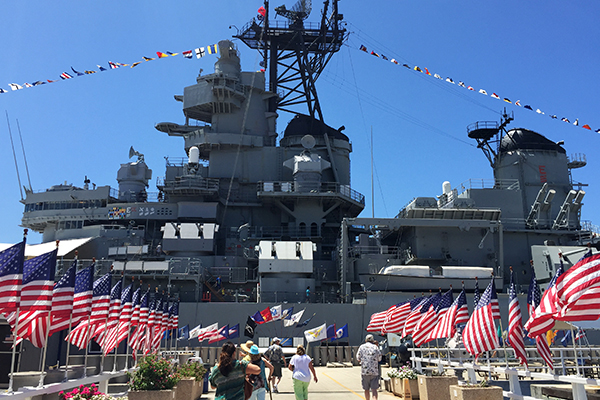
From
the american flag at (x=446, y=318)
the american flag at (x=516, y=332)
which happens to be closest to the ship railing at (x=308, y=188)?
the american flag at (x=446, y=318)

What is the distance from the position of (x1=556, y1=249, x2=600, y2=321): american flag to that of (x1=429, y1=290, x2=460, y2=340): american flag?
4.53 meters

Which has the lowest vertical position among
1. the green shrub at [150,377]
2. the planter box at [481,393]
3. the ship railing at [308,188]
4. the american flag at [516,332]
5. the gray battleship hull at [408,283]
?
the planter box at [481,393]

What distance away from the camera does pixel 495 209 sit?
2666cm

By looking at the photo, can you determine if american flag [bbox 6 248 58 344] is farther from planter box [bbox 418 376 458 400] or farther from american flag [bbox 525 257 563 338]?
american flag [bbox 525 257 563 338]

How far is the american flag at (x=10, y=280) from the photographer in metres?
6.74

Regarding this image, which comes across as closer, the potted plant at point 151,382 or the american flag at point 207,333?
the potted plant at point 151,382

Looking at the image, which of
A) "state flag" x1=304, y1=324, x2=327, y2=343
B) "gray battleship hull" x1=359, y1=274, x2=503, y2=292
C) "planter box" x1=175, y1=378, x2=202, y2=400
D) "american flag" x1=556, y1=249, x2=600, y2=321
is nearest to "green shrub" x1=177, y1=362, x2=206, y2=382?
"planter box" x1=175, y1=378, x2=202, y2=400

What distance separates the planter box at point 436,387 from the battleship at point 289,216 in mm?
13472

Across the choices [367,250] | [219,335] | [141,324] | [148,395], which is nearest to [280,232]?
[367,250]

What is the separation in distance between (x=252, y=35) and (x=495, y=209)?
2082 cm

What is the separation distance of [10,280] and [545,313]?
288 inches

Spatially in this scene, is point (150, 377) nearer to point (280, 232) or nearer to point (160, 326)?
point (160, 326)

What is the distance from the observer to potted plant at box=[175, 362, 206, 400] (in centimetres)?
958

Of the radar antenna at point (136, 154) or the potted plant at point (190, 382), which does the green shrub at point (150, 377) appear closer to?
the potted plant at point (190, 382)
